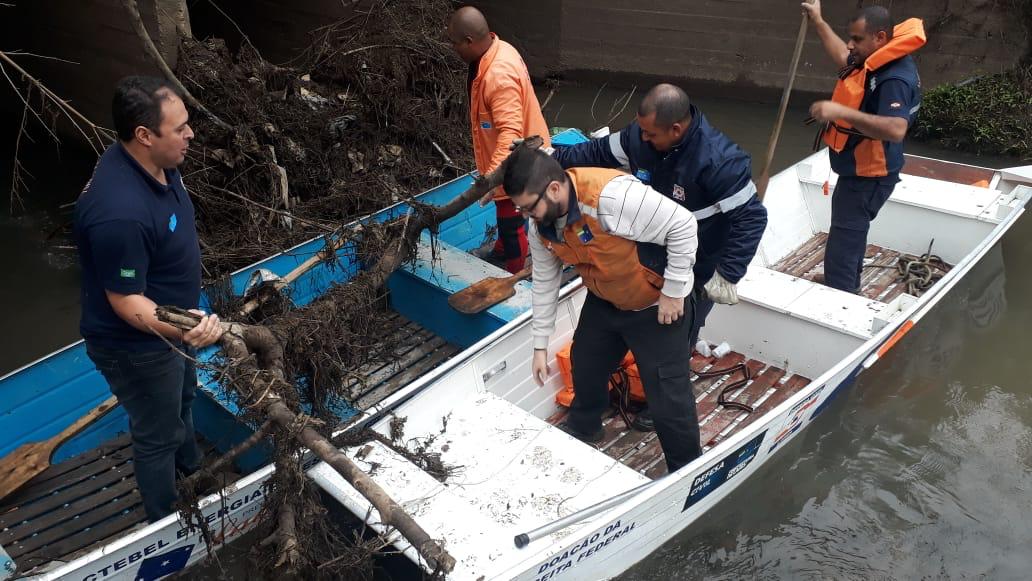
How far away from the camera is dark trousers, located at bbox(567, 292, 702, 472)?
3168mm

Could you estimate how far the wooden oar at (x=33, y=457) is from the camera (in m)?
3.57

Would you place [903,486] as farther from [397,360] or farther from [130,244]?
[130,244]

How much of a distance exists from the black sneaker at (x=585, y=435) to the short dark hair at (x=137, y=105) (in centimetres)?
236

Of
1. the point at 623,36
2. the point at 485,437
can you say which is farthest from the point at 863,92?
the point at 623,36

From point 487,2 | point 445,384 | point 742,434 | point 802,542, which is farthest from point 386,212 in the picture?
point 487,2

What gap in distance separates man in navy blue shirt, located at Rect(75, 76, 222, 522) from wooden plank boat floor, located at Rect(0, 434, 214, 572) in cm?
62

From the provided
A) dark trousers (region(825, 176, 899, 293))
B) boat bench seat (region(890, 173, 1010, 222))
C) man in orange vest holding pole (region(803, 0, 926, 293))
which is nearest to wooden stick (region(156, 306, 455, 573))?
man in orange vest holding pole (region(803, 0, 926, 293))

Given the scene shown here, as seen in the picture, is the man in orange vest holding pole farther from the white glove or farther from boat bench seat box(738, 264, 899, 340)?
the white glove

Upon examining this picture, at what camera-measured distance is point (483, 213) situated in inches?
228

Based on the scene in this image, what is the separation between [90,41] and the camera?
274 inches

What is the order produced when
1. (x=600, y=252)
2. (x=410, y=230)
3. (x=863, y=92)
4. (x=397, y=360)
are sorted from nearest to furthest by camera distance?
1. (x=600, y=252)
2. (x=863, y=92)
3. (x=410, y=230)
4. (x=397, y=360)

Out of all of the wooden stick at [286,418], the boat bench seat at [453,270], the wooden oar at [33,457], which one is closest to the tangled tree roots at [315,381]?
the wooden stick at [286,418]

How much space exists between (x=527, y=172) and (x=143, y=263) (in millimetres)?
1371

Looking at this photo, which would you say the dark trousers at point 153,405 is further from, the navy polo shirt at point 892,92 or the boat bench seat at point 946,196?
the boat bench seat at point 946,196
